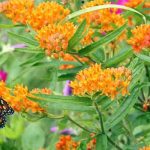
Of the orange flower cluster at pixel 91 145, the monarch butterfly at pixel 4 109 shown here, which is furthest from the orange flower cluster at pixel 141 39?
the monarch butterfly at pixel 4 109

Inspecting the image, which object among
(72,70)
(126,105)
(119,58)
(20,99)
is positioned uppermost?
(72,70)

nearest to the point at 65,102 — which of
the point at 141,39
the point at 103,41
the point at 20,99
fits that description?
the point at 20,99

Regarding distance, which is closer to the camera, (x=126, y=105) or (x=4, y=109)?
(x=126, y=105)

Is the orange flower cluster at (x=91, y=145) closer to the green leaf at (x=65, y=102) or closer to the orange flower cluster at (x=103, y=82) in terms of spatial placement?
the green leaf at (x=65, y=102)

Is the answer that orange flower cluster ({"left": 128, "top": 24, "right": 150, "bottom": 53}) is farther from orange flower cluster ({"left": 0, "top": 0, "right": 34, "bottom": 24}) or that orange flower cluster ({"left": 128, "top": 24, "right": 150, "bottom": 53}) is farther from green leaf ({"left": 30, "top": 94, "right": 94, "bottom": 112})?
orange flower cluster ({"left": 0, "top": 0, "right": 34, "bottom": 24})

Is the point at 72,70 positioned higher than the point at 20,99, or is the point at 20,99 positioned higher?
the point at 72,70

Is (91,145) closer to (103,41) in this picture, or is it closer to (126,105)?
(126,105)

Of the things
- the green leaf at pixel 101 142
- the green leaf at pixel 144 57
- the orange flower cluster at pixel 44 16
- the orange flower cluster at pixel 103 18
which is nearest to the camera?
the green leaf at pixel 144 57
